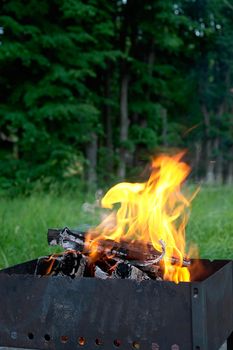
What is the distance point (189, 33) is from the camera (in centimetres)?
1544

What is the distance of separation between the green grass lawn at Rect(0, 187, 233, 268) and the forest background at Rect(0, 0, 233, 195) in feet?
9.39

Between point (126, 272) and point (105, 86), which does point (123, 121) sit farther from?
point (126, 272)

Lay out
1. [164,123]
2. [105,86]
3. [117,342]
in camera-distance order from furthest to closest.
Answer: [164,123]
[105,86]
[117,342]

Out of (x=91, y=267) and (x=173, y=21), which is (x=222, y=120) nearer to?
(x=173, y=21)

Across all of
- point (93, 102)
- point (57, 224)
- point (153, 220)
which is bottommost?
point (57, 224)

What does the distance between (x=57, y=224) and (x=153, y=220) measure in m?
3.07

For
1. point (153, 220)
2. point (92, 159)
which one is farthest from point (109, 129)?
point (153, 220)

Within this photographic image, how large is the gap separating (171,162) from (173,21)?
1074 cm

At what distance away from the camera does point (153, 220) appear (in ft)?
10.0

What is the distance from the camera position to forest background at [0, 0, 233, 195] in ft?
37.1

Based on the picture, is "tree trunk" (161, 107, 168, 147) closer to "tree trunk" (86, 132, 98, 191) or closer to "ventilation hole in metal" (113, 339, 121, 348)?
"tree trunk" (86, 132, 98, 191)

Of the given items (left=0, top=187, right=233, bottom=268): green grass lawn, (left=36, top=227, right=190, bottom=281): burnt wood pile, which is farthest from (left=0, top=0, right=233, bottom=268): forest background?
(left=36, top=227, right=190, bottom=281): burnt wood pile

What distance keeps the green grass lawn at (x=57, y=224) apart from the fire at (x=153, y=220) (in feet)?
5.99

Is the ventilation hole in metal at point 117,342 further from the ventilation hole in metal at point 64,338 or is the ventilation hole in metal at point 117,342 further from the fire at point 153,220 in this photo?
the fire at point 153,220
